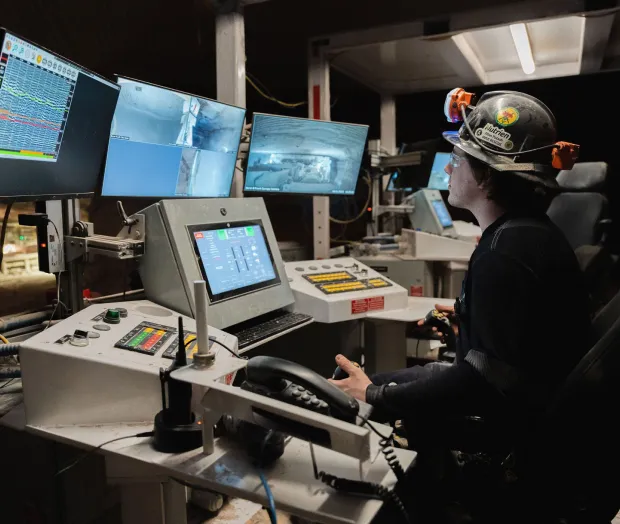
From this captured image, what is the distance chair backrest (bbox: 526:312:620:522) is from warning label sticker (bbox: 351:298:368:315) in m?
1.22

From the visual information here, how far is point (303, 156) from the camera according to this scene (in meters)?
2.78

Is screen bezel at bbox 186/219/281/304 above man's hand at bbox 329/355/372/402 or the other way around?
above

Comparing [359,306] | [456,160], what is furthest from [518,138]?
[359,306]

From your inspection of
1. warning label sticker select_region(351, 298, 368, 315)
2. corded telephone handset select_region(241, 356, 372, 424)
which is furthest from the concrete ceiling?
corded telephone handset select_region(241, 356, 372, 424)

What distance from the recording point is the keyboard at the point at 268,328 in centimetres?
183

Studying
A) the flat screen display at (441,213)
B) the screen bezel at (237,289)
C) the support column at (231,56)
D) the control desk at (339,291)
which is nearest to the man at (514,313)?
the screen bezel at (237,289)

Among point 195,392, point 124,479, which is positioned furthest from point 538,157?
point 124,479

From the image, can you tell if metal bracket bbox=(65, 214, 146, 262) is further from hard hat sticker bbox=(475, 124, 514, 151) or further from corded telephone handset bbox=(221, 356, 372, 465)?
hard hat sticker bbox=(475, 124, 514, 151)

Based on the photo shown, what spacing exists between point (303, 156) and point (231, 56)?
0.60m

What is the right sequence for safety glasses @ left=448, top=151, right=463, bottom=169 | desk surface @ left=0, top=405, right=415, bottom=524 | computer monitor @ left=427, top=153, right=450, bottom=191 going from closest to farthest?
desk surface @ left=0, top=405, right=415, bottom=524
safety glasses @ left=448, top=151, right=463, bottom=169
computer monitor @ left=427, top=153, right=450, bottom=191

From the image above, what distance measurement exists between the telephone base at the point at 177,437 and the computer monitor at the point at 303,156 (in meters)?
1.68

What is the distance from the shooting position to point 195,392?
45.0 inches

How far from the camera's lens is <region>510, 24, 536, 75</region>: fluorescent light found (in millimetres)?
3496

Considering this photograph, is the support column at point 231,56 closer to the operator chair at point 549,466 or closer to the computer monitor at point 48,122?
the computer monitor at point 48,122
